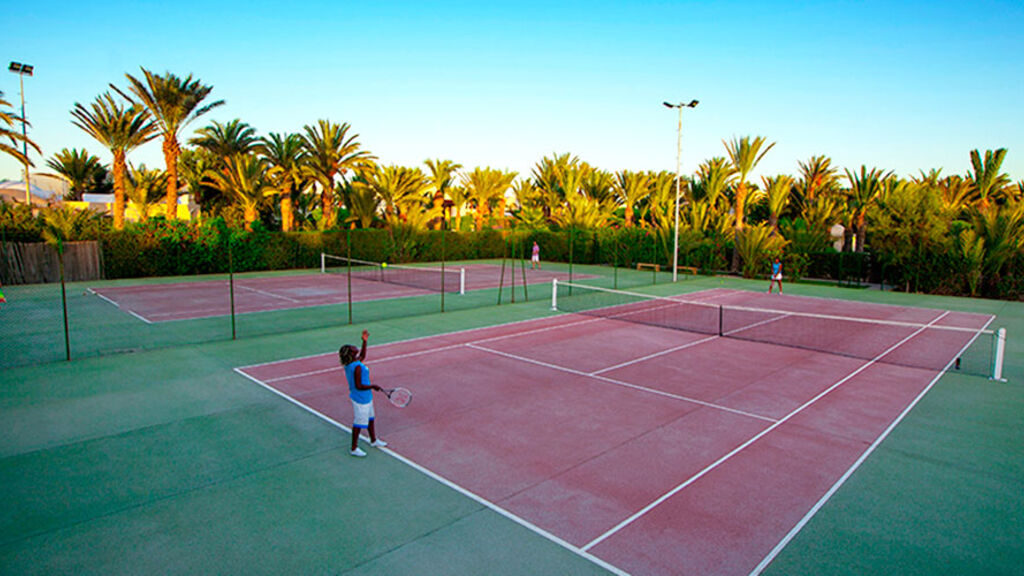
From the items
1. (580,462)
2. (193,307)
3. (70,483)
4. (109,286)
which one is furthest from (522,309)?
(109,286)

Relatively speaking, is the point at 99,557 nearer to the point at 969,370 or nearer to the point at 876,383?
the point at 876,383

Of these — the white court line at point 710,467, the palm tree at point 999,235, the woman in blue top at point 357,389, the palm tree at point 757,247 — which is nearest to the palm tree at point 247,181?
the palm tree at point 757,247

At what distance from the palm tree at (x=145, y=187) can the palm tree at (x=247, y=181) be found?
1073 centimetres

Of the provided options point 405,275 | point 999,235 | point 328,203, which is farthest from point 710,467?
point 328,203

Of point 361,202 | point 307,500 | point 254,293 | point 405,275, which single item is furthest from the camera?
point 361,202

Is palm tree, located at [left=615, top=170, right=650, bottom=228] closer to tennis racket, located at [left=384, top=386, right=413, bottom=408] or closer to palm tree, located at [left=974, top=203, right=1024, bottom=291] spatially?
palm tree, located at [left=974, top=203, right=1024, bottom=291]

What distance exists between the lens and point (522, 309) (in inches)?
774

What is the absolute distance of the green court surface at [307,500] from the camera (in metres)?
5.05

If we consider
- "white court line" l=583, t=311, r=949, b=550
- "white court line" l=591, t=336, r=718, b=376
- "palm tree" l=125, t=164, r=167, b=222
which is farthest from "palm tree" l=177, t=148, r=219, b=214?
"white court line" l=583, t=311, r=949, b=550

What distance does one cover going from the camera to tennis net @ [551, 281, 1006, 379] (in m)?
12.6

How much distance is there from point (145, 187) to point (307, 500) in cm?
4872

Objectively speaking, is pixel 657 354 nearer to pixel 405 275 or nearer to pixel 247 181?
pixel 405 275

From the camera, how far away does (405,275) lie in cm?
3097

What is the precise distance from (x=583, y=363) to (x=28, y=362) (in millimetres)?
11390
